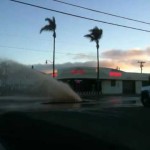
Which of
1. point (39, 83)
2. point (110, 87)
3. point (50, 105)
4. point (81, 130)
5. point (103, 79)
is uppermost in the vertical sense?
point (103, 79)

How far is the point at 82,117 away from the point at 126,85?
71.1m

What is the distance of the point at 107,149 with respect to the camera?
24.5 feet

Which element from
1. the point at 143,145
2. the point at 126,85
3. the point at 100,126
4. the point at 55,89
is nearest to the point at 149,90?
the point at 55,89

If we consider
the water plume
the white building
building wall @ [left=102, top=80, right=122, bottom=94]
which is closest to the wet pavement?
the water plume

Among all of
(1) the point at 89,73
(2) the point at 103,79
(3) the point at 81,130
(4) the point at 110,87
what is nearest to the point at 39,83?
(3) the point at 81,130

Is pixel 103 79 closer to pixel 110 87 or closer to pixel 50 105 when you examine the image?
pixel 110 87

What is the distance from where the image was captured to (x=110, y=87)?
7688cm

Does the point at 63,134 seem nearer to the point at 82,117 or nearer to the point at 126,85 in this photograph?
the point at 82,117

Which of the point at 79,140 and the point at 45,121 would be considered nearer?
the point at 79,140

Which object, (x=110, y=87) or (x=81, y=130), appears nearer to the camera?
(x=81, y=130)

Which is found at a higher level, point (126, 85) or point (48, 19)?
point (48, 19)

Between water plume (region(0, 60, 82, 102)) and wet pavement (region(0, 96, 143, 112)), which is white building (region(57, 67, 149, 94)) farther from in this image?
wet pavement (region(0, 96, 143, 112))

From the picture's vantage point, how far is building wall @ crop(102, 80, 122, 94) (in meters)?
75.9

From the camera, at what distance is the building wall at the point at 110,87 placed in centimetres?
7588
